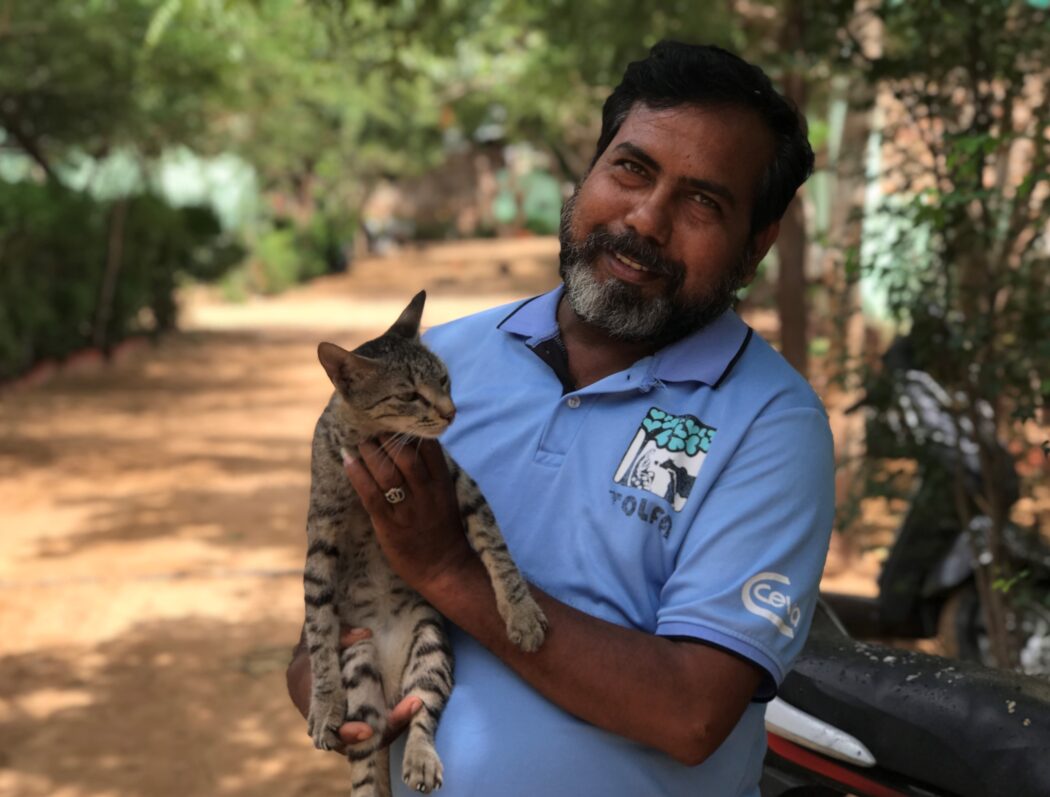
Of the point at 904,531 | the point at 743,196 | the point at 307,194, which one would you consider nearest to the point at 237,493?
the point at 904,531

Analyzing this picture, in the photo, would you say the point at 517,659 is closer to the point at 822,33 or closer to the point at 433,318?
the point at 822,33

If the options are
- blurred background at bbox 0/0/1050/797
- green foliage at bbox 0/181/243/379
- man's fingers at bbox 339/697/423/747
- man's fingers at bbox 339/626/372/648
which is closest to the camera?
man's fingers at bbox 339/697/423/747

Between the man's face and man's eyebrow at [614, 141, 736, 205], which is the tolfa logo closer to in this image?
the man's face

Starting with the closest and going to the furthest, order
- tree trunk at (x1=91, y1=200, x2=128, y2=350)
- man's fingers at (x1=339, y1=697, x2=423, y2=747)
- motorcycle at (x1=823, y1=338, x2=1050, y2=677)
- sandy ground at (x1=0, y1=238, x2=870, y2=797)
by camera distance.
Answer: man's fingers at (x1=339, y1=697, x2=423, y2=747) < motorcycle at (x1=823, y1=338, x2=1050, y2=677) < sandy ground at (x1=0, y1=238, x2=870, y2=797) < tree trunk at (x1=91, y1=200, x2=128, y2=350)

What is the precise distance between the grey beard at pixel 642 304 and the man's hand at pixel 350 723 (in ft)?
2.76

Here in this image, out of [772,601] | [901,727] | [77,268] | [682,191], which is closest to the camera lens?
[772,601]

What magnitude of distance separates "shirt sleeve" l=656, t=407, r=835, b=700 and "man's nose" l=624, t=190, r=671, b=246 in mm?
468

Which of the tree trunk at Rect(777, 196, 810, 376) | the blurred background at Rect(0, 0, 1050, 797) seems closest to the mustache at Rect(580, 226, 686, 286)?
the blurred background at Rect(0, 0, 1050, 797)

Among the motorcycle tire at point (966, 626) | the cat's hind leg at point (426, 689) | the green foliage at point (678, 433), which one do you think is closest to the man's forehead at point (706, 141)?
the green foliage at point (678, 433)

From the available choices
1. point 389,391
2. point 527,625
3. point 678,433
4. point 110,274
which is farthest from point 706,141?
point 110,274

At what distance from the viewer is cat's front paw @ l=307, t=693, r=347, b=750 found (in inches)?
95.6

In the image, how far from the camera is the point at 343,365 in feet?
7.83

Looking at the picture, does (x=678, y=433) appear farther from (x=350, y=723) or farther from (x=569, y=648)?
(x=350, y=723)

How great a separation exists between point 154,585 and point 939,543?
16.4 feet
